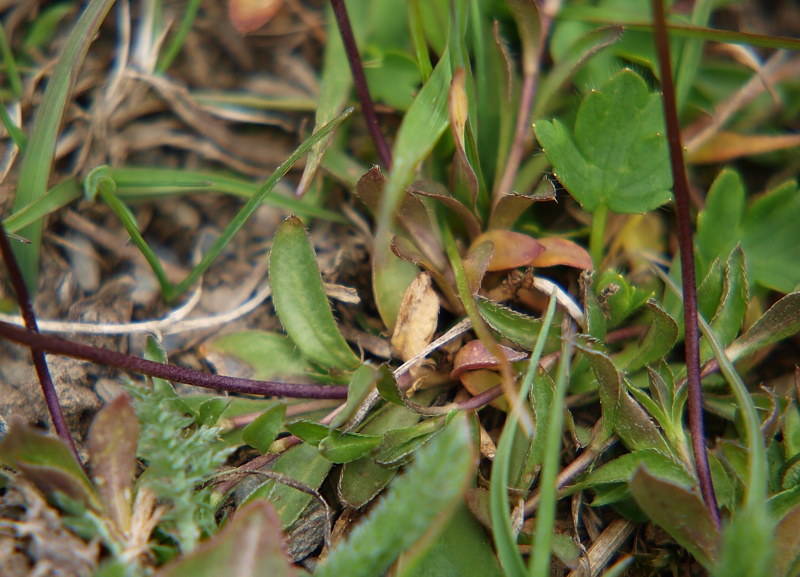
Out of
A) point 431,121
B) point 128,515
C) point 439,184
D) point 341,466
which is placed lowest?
point 341,466

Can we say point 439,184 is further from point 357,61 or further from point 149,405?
point 149,405

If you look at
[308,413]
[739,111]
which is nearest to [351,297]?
[308,413]

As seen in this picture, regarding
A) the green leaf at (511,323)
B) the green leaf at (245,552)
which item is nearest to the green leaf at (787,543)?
the green leaf at (511,323)

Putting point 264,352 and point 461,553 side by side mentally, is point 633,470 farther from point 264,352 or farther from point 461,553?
point 264,352

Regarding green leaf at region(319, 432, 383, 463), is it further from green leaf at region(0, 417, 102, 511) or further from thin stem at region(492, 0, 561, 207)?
thin stem at region(492, 0, 561, 207)

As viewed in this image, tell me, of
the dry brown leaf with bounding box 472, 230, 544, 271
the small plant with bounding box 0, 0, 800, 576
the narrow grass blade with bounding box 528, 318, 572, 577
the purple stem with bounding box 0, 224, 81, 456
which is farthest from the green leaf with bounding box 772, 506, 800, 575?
the purple stem with bounding box 0, 224, 81, 456

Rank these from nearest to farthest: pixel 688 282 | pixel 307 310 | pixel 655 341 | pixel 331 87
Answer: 1. pixel 688 282
2. pixel 655 341
3. pixel 307 310
4. pixel 331 87

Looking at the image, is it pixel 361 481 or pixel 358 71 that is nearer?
pixel 361 481

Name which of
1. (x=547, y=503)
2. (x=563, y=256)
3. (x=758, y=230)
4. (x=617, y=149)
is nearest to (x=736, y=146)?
(x=758, y=230)
